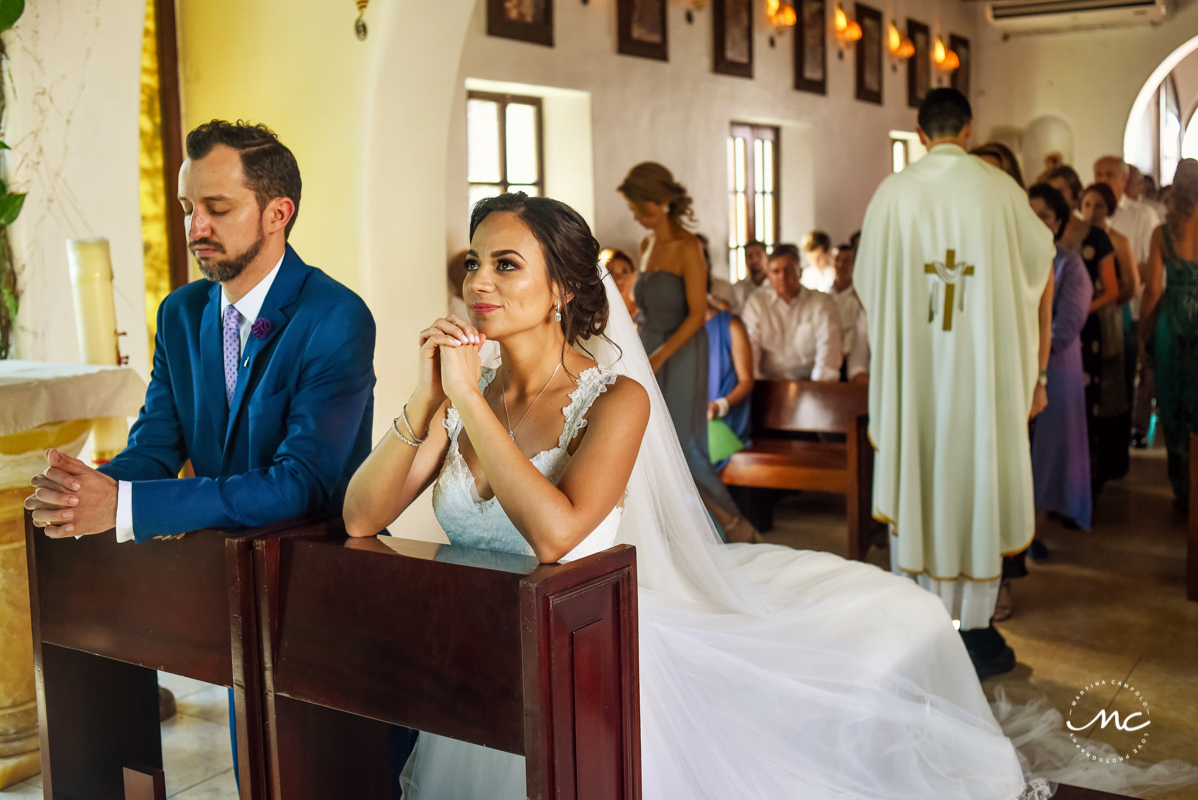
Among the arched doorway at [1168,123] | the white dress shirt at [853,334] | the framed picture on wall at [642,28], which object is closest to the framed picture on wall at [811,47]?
the framed picture on wall at [642,28]

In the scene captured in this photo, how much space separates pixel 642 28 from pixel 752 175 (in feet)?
7.90

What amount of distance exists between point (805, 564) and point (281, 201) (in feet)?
5.49

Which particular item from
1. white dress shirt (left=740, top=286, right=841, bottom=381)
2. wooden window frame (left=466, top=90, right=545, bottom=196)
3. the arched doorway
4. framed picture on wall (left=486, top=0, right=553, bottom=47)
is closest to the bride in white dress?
white dress shirt (left=740, top=286, right=841, bottom=381)

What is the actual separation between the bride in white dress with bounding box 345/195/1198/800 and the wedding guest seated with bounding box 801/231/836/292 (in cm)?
643

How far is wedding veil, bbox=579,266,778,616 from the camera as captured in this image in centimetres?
264

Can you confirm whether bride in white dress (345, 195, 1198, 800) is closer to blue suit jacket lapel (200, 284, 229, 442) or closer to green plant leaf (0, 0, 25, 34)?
blue suit jacket lapel (200, 284, 229, 442)

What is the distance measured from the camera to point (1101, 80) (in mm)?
12594

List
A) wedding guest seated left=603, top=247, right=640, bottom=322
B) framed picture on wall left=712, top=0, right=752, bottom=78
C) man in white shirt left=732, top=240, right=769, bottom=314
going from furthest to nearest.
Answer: framed picture on wall left=712, top=0, right=752, bottom=78
man in white shirt left=732, top=240, right=769, bottom=314
wedding guest seated left=603, top=247, right=640, bottom=322

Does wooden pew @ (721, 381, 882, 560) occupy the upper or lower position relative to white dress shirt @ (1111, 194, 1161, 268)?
lower

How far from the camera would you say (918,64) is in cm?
1208

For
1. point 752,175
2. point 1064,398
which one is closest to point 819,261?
point 752,175

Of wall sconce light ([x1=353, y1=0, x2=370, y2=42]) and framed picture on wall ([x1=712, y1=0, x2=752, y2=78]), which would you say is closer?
wall sconce light ([x1=353, y1=0, x2=370, y2=42])

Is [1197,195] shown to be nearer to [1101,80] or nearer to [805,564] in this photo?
[805,564]

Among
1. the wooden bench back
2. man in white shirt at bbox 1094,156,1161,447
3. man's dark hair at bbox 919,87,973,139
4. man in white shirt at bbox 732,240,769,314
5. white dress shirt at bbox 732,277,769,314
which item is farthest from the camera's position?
man in white shirt at bbox 1094,156,1161,447
